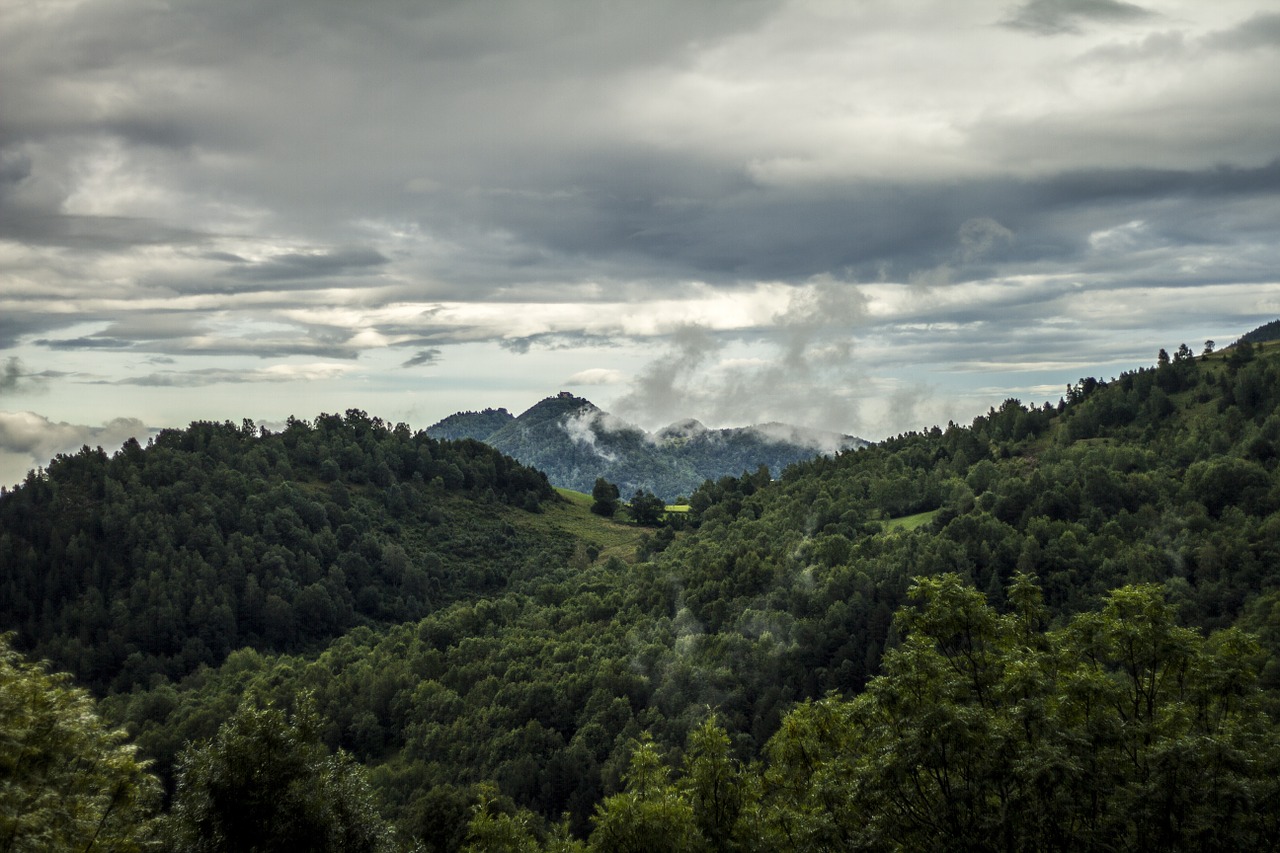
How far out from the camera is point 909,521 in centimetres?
13850

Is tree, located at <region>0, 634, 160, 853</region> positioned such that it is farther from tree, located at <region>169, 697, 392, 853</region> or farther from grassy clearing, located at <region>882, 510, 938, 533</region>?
grassy clearing, located at <region>882, 510, 938, 533</region>

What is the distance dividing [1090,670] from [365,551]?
185 meters

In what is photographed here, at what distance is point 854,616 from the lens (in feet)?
320

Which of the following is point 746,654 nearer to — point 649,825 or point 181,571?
point 649,825

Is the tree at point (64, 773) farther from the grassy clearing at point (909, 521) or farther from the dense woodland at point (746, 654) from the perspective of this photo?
the grassy clearing at point (909, 521)

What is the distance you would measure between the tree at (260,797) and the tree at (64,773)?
1.64 m

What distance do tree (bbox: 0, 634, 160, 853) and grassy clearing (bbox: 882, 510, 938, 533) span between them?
12046 centimetres

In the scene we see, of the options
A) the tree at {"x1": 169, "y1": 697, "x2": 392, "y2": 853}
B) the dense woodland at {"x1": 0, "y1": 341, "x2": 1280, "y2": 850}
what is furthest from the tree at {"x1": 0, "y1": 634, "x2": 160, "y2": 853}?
the tree at {"x1": 169, "y1": 697, "x2": 392, "y2": 853}

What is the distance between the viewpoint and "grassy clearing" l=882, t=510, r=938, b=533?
438 feet

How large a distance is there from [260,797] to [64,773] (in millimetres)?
6882

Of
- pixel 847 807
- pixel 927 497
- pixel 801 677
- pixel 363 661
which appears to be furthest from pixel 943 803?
pixel 927 497

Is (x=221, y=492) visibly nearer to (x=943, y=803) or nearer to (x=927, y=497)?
(x=927, y=497)

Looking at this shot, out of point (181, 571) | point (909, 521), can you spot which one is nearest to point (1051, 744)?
point (909, 521)

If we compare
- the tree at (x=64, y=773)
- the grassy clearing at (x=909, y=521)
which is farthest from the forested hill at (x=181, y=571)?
the tree at (x=64, y=773)
